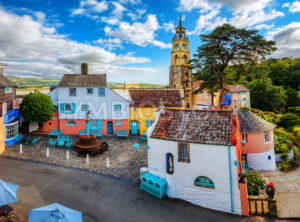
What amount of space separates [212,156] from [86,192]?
8.98 m

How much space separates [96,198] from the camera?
1239cm

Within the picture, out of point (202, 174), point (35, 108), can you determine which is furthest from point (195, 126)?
point (35, 108)

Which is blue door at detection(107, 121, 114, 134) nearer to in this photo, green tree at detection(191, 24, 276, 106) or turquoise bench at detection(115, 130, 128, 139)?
turquoise bench at detection(115, 130, 128, 139)

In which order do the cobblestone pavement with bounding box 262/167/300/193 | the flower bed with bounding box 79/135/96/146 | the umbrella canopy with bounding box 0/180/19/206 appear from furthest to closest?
the flower bed with bounding box 79/135/96/146 → the cobblestone pavement with bounding box 262/167/300/193 → the umbrella canopy with bounding box 0/180/19/206

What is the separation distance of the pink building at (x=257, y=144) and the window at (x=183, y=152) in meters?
9.94

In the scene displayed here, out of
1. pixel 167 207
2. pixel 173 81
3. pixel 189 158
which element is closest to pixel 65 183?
pixel 167 207

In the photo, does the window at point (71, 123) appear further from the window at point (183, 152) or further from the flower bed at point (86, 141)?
the window at point (183, 152)

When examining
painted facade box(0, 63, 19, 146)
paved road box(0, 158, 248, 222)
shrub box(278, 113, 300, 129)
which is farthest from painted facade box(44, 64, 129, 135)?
shrub box(278, 113, 300, 129)

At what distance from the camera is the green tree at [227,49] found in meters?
24.5

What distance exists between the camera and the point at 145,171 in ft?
47.6

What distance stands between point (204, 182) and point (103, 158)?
10.9 metres

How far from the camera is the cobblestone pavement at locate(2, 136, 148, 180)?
54.3 ft

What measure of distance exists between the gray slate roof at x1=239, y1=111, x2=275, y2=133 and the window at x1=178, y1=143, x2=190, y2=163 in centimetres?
998

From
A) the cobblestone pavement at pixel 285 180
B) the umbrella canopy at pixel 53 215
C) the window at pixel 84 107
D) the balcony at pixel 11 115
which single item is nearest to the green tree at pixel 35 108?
the balcony at pixel 11 115
